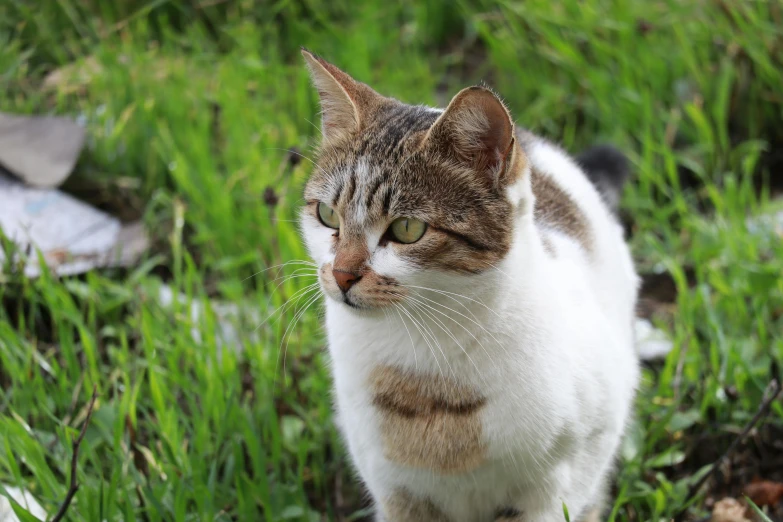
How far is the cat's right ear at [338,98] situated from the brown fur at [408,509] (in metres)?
0.79

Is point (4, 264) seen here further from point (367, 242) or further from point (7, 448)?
point (367, 242)

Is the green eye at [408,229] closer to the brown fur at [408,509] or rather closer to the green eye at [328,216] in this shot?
the green eye at [328,216]

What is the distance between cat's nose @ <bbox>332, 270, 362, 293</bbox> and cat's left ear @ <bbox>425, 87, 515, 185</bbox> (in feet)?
0.99

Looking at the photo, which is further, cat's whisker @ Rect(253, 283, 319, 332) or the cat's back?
the cat's back

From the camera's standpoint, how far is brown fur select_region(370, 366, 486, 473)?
171 centimetres

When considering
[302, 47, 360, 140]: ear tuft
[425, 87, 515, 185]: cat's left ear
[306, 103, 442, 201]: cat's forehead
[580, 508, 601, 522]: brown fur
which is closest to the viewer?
[425, 87, 515, 185]: cat's left ear

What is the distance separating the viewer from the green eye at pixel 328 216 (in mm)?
1764

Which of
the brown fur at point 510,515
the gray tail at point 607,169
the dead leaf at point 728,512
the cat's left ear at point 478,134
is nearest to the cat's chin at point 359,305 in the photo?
the cat's left ear at point 478,134

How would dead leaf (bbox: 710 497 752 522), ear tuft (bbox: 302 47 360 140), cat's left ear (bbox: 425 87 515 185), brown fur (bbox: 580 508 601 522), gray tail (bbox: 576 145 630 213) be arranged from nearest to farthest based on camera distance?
cat's left ear (bbox: 425 87 515 185) → ear tuft (bbox: 302 47 360 140) → dead leaf (bbox: 710 497 752 522) → brown fur (bbox: 580 508 601 522) → gray tail (bbox: 576 145 630 213)

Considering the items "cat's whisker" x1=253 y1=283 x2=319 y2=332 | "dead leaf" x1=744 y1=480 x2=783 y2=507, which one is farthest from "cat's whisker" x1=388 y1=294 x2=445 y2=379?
"dead leaf" x1=744 y1=480 x2=783 y2=507

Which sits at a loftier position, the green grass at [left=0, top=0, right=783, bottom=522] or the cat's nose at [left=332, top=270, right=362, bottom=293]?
the cat's nose at [left=332, top=270, right=362, bottom=293]

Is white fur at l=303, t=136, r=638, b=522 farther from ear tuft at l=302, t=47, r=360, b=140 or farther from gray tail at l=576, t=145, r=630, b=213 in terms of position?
gray tail at l=576, t=145, r=630, b=213

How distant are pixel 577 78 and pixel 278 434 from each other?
206 centimetres

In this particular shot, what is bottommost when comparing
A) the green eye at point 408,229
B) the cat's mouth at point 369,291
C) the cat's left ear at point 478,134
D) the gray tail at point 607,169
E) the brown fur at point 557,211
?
the gray tail at point 607,169
